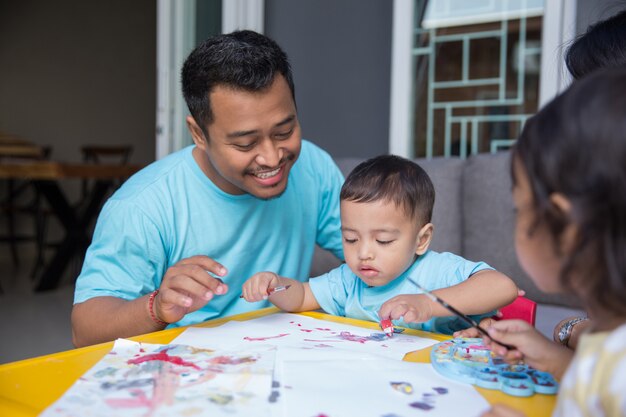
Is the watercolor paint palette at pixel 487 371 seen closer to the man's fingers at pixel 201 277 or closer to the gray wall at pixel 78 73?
the man's fingers at pixel 201 277

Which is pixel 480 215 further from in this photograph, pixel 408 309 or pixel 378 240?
pixel 408 309

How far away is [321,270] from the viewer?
8.21 feet

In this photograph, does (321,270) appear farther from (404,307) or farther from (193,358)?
(193,358)

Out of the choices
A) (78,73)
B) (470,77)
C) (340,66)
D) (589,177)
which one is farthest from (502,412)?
(78,73)

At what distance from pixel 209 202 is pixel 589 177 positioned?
1.01m

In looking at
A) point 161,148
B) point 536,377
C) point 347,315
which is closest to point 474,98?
point 161,148

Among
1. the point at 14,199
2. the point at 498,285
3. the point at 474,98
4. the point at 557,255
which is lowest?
the point at 14,199

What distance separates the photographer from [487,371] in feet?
2.51

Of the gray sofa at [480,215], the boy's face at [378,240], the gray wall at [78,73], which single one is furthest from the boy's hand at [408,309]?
the gray wall at [78,73]

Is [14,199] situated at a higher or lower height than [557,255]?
lower

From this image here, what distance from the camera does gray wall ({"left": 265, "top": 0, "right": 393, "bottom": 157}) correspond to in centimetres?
363

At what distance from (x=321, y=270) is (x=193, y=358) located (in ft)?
5.57

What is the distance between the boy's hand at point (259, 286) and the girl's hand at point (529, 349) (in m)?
0.45

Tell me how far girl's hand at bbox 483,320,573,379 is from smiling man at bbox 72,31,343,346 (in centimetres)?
56
